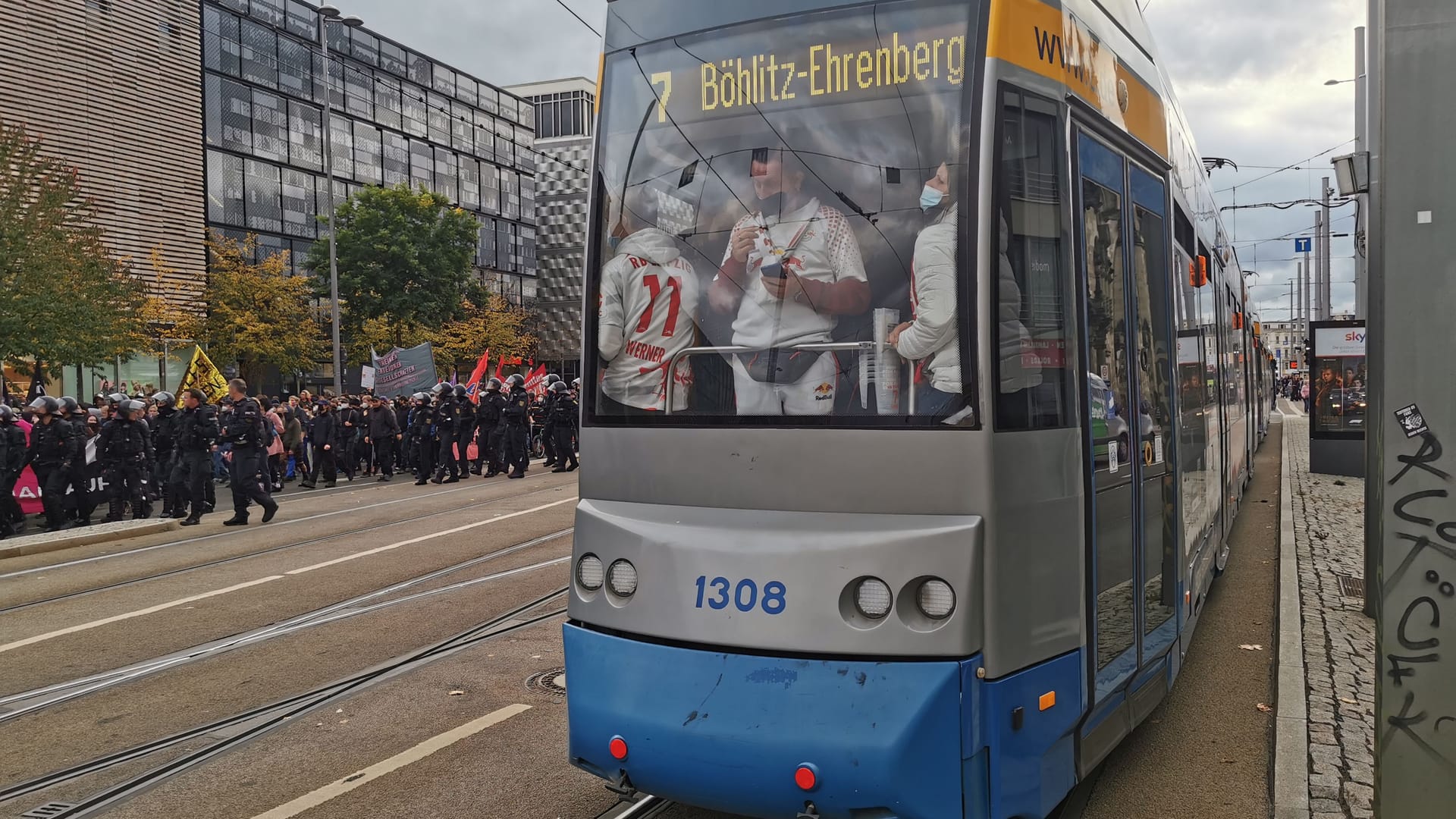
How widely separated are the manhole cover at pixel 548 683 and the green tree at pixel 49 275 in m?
18.7

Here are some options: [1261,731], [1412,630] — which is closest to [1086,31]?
[1412,630]

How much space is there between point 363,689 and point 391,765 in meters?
1.40

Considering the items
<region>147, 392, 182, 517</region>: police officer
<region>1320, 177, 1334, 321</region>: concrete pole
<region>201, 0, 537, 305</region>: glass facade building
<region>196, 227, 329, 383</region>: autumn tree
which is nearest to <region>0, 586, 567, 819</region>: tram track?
<region>147, 392, 182, 517</region>: police officer

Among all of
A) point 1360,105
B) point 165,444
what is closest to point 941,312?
point 165,444

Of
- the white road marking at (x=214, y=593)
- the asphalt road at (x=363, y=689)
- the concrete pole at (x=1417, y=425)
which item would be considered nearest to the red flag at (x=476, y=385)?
the white road marking at (x=214, y=593)

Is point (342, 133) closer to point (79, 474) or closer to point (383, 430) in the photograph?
point (383, 430)

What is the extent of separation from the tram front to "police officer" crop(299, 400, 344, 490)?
61.3ft

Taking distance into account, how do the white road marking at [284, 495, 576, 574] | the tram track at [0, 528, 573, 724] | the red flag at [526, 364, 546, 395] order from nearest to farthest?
the tram track at [0, 528, 573, 724], the white road marking at [284, 495, 576, 574], the red flag at [526, 364, 546, 395]

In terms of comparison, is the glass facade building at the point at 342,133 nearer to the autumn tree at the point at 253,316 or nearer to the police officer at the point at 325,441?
the autumn tree at the point at 253,316

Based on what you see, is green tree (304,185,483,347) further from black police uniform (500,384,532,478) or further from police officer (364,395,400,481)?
black police uniform (500,384,532,478)

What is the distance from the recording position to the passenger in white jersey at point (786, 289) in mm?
3889

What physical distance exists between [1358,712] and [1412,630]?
8.28ft

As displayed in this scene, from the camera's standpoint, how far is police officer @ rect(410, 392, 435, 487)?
21625 millimetres

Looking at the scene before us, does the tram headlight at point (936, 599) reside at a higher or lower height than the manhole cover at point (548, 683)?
higher
